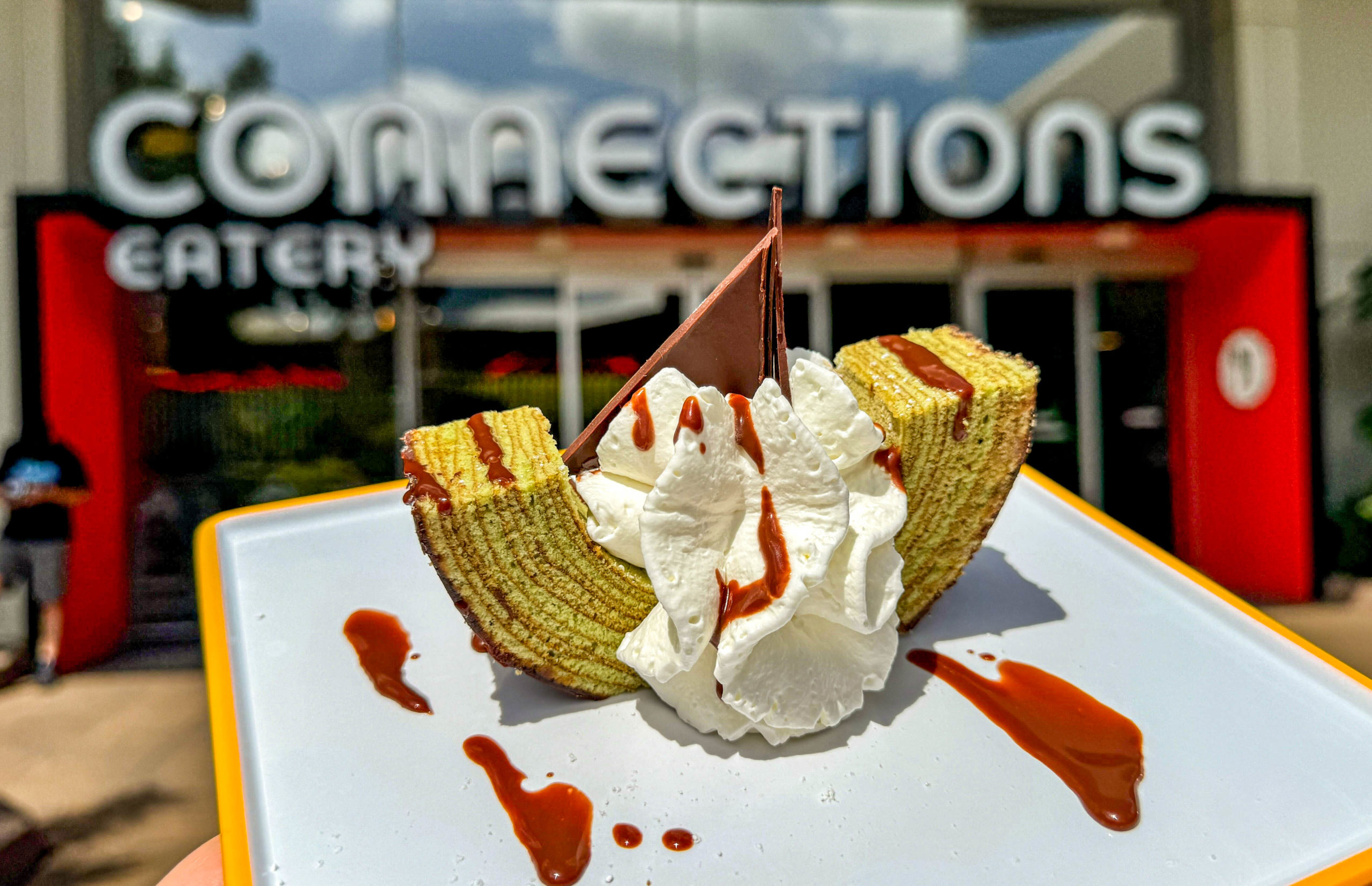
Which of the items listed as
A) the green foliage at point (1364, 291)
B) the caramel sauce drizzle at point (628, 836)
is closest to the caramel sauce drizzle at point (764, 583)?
the caramel sauce drizzle at point (628, 836)

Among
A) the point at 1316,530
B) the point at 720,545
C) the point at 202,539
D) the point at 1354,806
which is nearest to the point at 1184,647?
the point at 1354,806

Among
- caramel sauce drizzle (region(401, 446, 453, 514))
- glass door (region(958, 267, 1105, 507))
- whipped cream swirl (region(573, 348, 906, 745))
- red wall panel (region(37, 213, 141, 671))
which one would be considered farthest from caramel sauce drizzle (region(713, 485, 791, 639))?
red wall panel (region(37, 213, 141, 671))

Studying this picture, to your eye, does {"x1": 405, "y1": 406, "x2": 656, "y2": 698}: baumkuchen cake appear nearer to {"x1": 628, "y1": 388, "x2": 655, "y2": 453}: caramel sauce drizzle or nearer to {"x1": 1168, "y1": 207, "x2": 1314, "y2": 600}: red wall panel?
{"x1": 628, "y1": 388, "x2": 655, "y2": 453}: caramel sauce drizzle

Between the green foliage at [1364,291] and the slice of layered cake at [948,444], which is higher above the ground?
the green foliage at [1364,291]

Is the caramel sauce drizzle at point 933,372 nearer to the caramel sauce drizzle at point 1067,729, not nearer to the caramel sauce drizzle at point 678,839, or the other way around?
the caramel sauce drizzle at point 1067,729

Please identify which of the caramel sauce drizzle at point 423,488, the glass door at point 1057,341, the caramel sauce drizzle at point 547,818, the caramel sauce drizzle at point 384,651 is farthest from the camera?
the glass door at point 1057,341

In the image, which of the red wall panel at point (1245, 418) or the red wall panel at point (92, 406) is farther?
the red wall panel at point (1245, 418)
